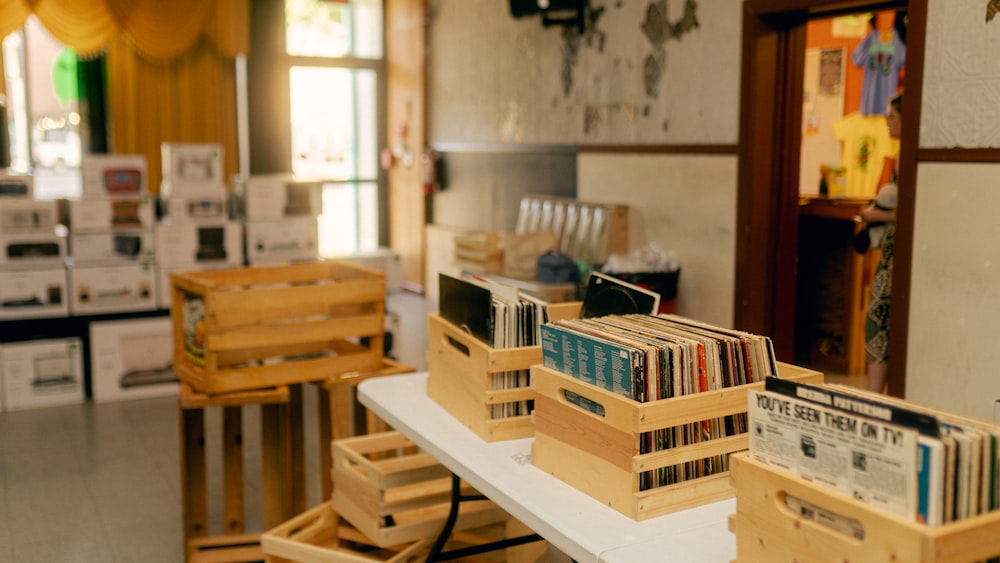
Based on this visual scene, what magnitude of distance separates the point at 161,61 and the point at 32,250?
3.46 m

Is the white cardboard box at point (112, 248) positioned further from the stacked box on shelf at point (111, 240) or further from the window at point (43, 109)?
the window at point (43, 109)

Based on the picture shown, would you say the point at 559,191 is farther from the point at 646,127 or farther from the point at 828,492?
the point at 828,492

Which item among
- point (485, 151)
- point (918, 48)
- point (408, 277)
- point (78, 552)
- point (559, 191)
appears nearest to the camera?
point (78, 552)

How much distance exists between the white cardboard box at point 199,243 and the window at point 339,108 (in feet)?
11.4

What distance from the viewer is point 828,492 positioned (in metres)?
1.40

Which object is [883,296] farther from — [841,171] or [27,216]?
[27,216]

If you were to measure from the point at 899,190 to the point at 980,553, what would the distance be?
124 inches

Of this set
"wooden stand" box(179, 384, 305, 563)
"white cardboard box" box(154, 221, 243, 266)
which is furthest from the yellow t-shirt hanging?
"wooden stand" box(179, 384, 305, 563)

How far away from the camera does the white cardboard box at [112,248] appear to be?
5.72 m

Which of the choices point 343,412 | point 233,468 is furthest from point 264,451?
point 343,412

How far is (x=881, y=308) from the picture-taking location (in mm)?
4457

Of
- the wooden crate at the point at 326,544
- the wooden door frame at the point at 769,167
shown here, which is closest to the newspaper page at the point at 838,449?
the wooden crate at the point at 326,544

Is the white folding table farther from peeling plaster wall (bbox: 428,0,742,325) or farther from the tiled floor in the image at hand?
peeling plaster wall (bbox: 428,0,742,325)

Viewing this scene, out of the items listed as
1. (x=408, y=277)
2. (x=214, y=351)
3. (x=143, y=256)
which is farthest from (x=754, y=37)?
(x=408, y=277)
